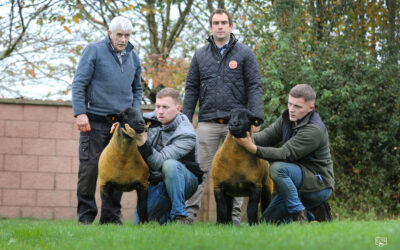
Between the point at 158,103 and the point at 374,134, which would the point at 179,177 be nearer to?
the point at 158,103

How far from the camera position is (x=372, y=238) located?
390 centimetres

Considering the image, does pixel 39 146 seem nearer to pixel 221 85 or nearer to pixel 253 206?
pixel 221 85

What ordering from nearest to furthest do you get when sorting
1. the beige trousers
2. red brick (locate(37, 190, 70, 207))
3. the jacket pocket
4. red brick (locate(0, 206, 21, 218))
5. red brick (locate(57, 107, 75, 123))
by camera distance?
1. the jacket pocket
2. the beige trousers
3. red brick (locate(0, 206, 21, 218))
4. red brick (locate(37, 190, 70, 207))
5. red brick (locate(57, 107, 75, 123))

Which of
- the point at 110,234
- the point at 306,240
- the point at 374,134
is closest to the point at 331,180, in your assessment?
the point at 306,240

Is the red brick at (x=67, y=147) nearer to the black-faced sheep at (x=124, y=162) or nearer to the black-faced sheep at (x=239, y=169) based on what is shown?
the black-faced sheep at (x=124, y=162)

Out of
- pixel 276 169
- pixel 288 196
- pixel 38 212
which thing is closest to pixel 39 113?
pixel 38 212

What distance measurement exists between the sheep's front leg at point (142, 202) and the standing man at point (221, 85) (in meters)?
0.76

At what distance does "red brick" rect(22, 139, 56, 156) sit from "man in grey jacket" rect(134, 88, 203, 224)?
4372 millimetres

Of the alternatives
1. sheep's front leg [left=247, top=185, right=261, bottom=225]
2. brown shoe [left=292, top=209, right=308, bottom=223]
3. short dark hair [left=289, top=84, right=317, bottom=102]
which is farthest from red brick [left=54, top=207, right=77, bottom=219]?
short dark hair [left=289, top=84, right=317, bottom=102]

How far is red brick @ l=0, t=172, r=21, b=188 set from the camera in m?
9.81

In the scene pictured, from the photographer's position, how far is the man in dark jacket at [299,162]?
5.42 metres

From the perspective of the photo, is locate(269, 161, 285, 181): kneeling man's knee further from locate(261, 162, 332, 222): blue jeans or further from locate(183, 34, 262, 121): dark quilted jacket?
locate(183, 34, 262, 121): dark quilted jacket

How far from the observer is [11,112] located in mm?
9867

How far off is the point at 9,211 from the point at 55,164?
123 centimetres
